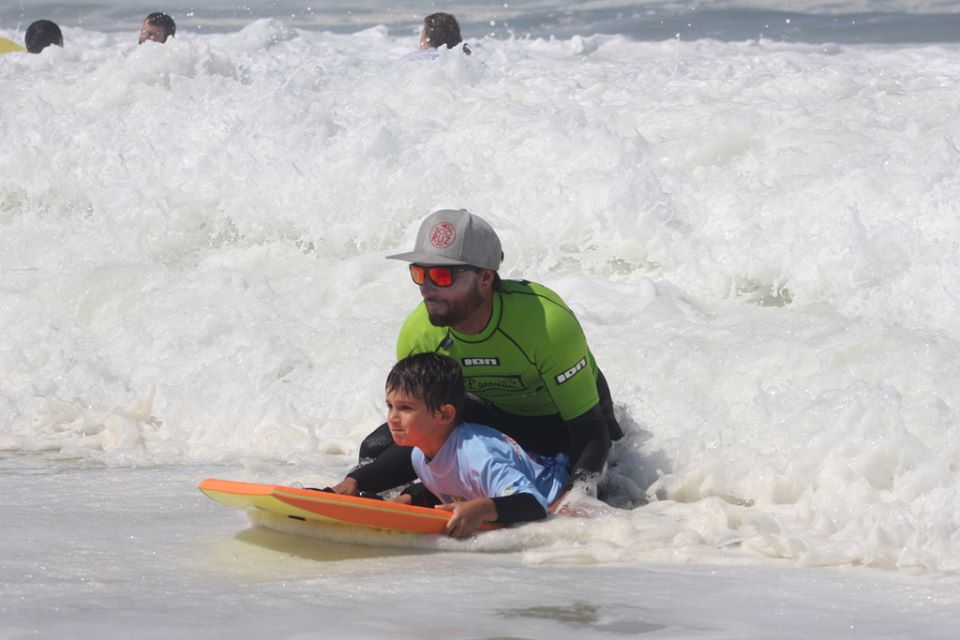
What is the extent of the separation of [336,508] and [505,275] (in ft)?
13.1

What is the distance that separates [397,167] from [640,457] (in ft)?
14.7

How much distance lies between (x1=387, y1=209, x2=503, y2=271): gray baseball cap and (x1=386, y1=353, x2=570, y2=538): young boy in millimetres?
319

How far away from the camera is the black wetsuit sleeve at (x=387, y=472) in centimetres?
461

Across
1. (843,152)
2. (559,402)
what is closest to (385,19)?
(843,152)

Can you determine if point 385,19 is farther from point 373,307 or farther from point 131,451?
point 131,451

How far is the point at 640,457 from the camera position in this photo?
206 inches

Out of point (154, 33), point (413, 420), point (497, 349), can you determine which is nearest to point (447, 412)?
point (413, 420)

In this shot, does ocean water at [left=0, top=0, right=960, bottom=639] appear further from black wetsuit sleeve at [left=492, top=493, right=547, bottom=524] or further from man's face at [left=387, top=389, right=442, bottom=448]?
man's face at [left=387, top=389, right=442, bottom=448]

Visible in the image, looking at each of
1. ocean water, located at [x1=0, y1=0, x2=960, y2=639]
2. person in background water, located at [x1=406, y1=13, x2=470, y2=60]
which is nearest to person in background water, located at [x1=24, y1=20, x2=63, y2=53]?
ocean water, located at [x1=0, y1=0, x2=960, y2=639]

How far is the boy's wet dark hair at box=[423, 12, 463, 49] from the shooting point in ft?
38.6

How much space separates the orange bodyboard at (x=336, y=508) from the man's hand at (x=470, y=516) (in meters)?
0.05

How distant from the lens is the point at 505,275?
809cm

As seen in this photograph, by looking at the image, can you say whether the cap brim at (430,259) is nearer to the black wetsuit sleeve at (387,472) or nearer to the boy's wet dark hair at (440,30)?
the black wetsuit sleeve at (387,472)

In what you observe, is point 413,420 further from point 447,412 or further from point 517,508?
point 517,508
